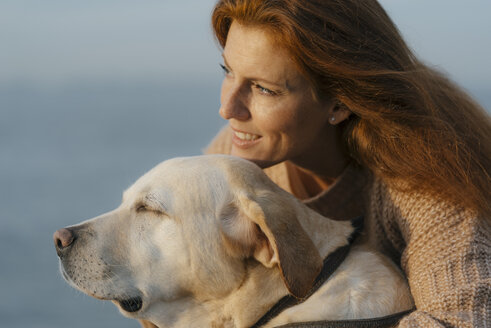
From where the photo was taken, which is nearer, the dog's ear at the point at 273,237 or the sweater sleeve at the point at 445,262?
the dog's ear at the point at 273,237

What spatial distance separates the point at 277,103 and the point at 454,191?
0.94m

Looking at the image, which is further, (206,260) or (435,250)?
(435,250)

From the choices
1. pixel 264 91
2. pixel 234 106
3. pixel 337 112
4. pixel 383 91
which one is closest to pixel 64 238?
pixel 234 106

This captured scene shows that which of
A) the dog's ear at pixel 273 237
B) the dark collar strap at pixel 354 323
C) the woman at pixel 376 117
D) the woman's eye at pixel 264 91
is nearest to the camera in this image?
the dog's ear at pixel 273 237

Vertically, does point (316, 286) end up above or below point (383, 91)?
below

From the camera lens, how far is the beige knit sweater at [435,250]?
2748mm

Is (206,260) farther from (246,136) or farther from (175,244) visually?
(246,136)

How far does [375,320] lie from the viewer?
278 cm

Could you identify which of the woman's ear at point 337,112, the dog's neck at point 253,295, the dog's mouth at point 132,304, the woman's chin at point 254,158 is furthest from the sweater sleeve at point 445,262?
the dog's mouth at point 132,304

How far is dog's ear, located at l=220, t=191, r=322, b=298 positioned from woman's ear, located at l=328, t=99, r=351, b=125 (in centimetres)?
76

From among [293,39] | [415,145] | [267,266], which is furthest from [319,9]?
[267,266]

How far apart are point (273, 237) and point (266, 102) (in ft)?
3.12

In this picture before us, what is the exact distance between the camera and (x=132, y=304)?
9.55 feet

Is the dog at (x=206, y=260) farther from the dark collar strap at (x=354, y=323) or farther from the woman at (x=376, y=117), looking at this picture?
the woman at (x=376, y=117)
